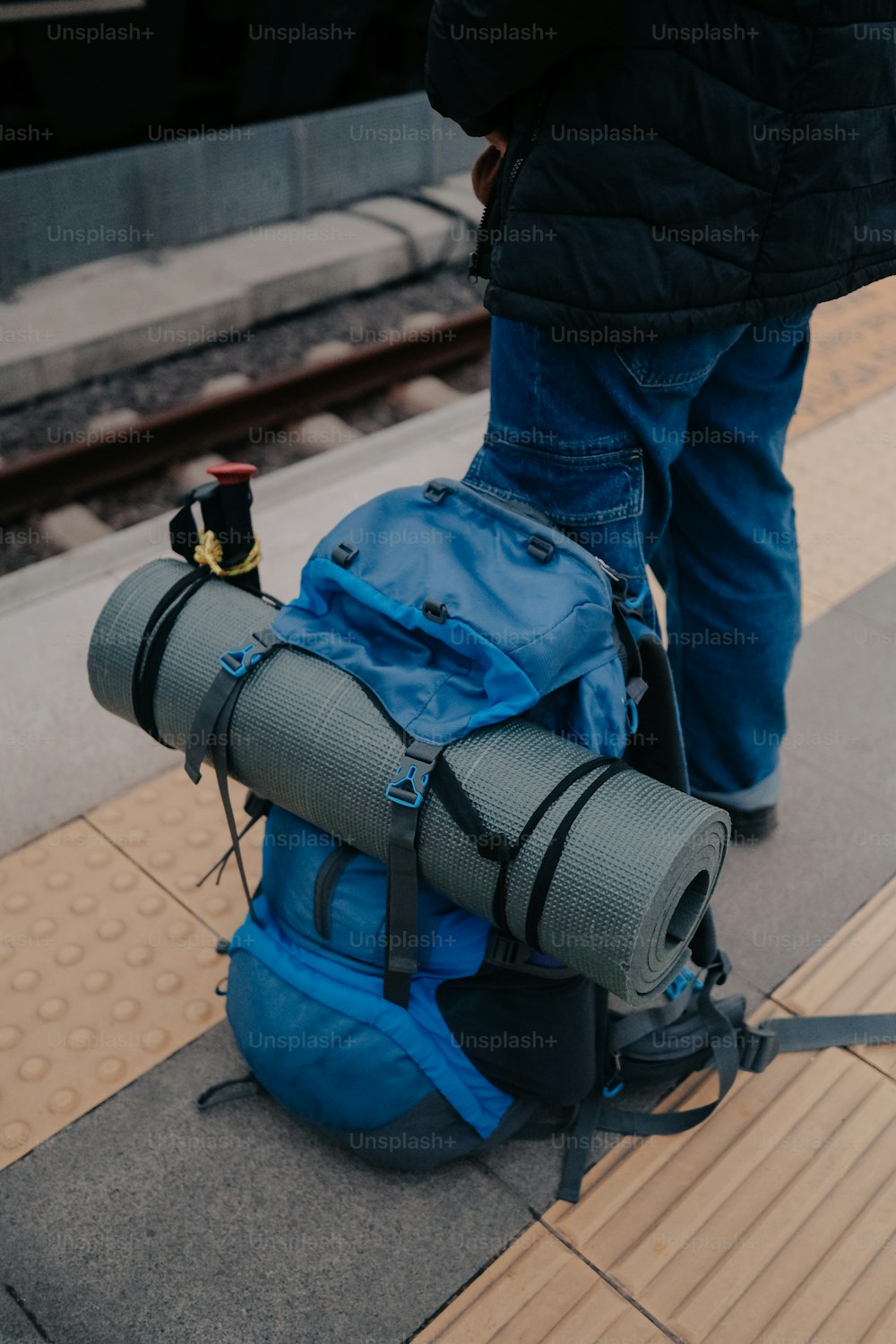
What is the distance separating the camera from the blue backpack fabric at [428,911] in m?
1.85

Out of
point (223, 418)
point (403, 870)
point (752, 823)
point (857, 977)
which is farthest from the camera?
point (223, 418)

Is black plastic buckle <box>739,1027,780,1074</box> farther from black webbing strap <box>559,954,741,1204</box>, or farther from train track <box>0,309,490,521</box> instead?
train track <box>0,309,490,521</box>

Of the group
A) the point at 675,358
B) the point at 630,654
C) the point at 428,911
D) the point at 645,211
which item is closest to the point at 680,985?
the point at 428,911

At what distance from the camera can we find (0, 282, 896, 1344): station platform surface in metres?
1.85

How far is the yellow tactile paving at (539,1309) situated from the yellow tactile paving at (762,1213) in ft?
0.12

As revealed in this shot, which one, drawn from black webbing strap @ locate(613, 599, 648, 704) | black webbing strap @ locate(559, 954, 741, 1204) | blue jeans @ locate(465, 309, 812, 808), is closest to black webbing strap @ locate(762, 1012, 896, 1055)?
black webbing strap @ locate(559, 954, 741, 1204)

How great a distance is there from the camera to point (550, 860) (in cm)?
167

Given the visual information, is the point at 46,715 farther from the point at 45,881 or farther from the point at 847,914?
the point at 847,914

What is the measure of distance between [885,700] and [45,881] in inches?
84.0

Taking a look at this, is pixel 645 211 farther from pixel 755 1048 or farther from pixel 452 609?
pixel 755 1048

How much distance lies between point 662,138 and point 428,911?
4.01 feet

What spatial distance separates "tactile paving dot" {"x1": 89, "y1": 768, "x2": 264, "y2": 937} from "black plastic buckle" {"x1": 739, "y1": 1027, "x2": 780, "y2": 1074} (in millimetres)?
1037

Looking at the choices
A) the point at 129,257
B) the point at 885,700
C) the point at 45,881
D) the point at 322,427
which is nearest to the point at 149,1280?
the point at 45,881

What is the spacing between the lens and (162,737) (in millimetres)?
2086
